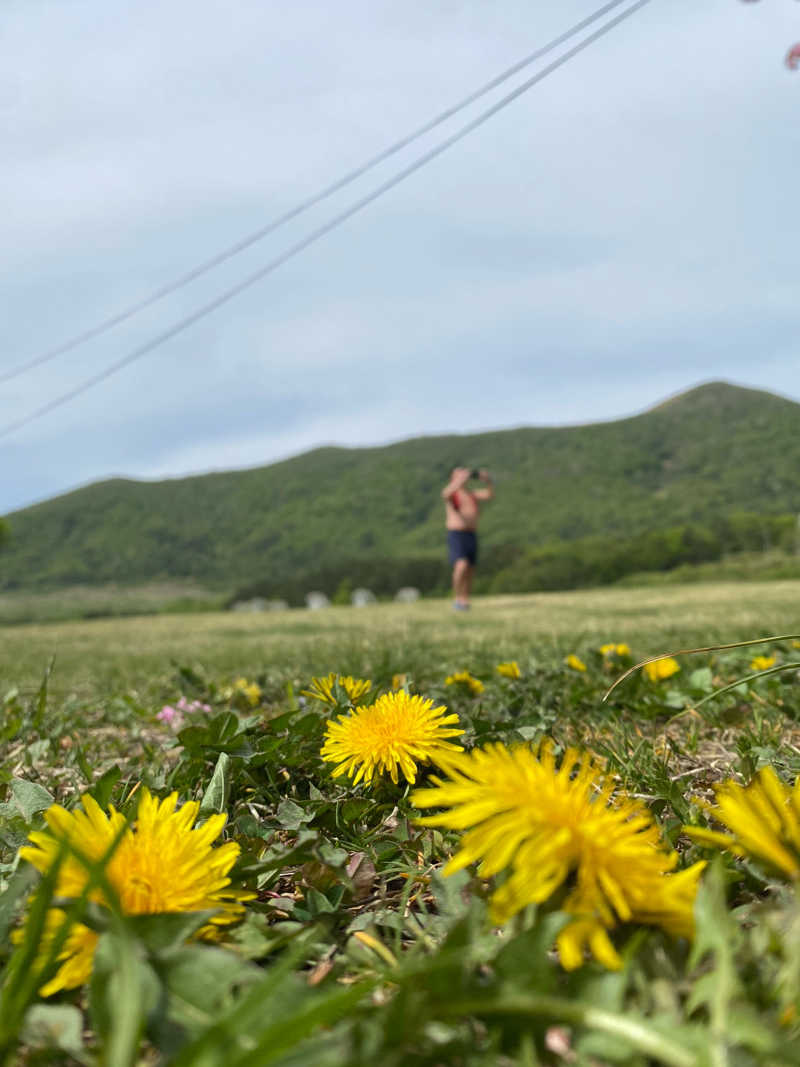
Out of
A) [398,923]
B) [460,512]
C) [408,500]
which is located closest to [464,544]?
[460,512]

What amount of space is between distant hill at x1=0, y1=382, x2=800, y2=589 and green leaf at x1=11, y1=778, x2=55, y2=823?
182 feet

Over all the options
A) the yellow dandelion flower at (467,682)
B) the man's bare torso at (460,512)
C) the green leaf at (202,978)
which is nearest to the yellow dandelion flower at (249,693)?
the yellow dandelion flower at (467,682)

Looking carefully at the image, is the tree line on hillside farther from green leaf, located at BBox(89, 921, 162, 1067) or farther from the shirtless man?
green leaf, located at BBox(89, 921, 162, 1067)

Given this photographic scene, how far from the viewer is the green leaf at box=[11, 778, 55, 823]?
3.41ft

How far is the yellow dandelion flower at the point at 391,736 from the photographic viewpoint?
997 mm

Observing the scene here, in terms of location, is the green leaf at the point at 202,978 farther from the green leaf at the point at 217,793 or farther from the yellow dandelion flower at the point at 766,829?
the green leaf at the point at 217,793

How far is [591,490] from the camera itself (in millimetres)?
71438

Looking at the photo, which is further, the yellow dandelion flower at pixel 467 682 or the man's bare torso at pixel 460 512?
the man's bare torso at pixel 460 512

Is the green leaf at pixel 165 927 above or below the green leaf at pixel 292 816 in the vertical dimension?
above

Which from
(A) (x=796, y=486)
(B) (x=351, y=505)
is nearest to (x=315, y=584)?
(A) (x=796, y=486)

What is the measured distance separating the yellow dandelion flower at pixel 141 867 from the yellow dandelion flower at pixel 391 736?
1.07 feet

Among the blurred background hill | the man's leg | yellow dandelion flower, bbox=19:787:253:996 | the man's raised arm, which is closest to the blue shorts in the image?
the man's leg

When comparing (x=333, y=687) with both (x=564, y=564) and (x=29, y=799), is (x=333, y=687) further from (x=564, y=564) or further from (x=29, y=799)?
(x=564, y=564)

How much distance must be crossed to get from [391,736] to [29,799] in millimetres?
493
